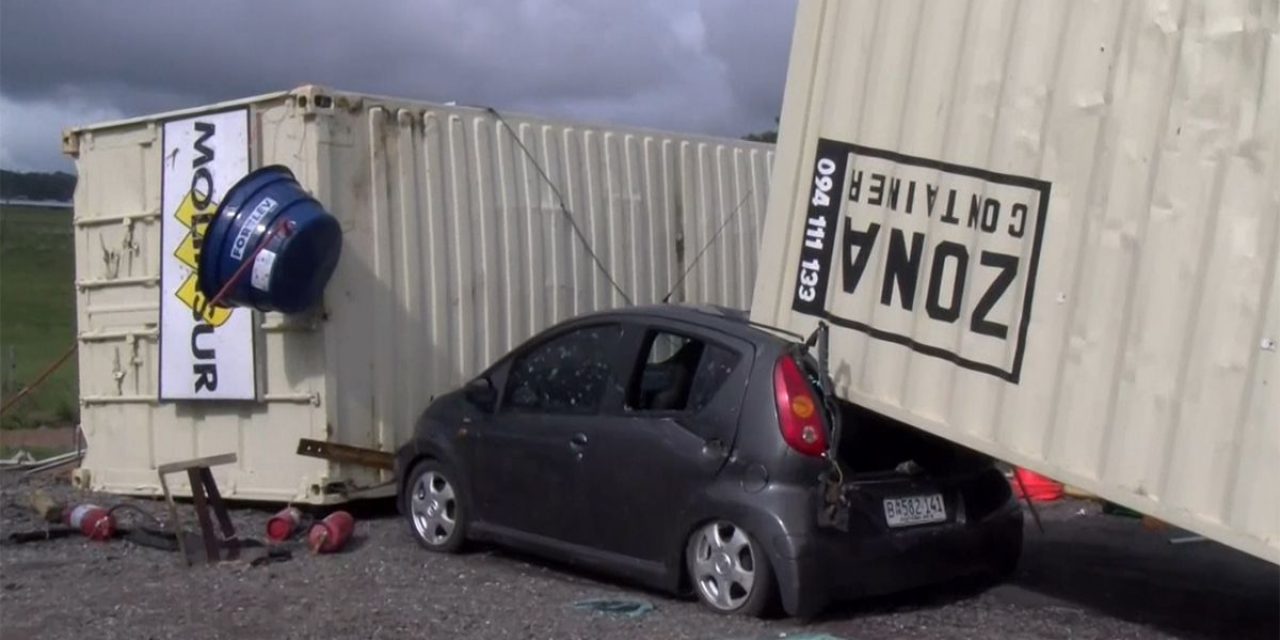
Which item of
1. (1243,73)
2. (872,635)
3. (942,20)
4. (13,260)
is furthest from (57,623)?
(13,260)

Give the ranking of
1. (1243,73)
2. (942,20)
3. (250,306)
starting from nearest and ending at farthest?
1. (1243,73)
2. (942,20)
3. (250,306)

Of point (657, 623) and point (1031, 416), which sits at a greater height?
point (1031, 416)

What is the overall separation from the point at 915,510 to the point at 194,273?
223 inches

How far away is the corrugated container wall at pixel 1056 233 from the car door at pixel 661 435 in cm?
54

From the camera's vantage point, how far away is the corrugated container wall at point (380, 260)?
1051 cm

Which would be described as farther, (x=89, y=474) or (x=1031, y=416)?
(x=89, y=474)

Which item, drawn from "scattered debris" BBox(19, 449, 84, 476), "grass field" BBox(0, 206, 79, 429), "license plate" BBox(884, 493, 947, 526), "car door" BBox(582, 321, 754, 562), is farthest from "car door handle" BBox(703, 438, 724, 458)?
"scattered debris" BBox(19, 449, 84, 476)

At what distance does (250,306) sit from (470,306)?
5.37ft

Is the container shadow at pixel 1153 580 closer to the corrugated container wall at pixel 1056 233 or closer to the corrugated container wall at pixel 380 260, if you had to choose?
the corrugated container wall at pixel 1056 233

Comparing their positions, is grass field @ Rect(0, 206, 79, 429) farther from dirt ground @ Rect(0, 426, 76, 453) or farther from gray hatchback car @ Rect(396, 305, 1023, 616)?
gray hatchback car @ Rect(396, 305, 1023, 616)

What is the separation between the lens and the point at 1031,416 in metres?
7.10

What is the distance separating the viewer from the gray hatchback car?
7.42m

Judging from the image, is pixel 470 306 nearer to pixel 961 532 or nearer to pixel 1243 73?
pixel 961 532

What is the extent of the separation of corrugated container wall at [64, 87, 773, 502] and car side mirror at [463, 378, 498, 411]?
4.83 feet
